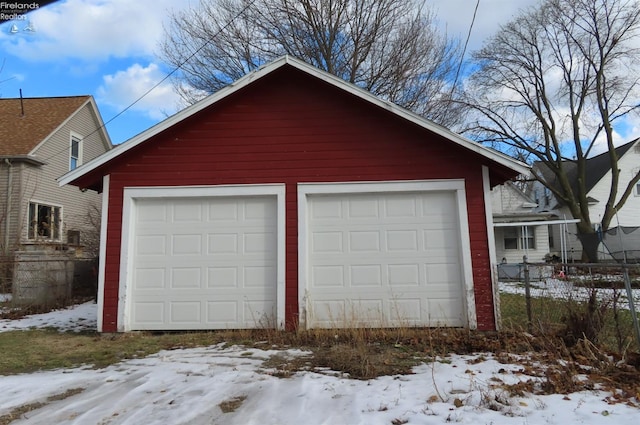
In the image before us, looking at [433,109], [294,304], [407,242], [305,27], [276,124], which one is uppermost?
[305,27]

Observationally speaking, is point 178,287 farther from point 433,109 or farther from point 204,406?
point 433,109

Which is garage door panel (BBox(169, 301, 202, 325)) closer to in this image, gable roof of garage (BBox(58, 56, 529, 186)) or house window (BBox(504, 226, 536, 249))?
gable roof of garage (BBox(58, 56, 529, 186))

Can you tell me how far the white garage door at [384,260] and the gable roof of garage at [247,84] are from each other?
1.09 meters

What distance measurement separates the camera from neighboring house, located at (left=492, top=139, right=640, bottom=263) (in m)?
20.3

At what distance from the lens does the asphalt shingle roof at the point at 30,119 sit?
1612cm

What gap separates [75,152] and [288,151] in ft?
49.2

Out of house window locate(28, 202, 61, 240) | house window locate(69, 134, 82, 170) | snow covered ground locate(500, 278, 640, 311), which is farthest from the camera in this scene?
house window locate(69, 134, 82, 170)

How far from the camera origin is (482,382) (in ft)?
14.6

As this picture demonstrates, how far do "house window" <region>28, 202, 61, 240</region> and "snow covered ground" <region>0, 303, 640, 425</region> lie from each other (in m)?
12.6

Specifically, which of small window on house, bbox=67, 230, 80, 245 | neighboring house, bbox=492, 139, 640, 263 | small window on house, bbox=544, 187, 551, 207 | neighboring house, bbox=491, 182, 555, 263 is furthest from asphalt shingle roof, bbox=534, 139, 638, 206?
small window on house, bbox=67, 230, 80, 245

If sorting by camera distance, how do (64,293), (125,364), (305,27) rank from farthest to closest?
(305,27) < (64,293) < (125,364)

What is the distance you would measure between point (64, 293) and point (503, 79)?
78.1 feet

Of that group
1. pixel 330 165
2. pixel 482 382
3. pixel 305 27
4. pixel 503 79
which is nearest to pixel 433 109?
pixel 305 27

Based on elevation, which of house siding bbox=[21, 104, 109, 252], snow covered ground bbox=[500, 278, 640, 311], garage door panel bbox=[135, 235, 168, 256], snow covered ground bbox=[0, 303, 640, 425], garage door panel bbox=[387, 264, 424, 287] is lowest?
snow covered ground bbox=[0, 303, 640, 425]
